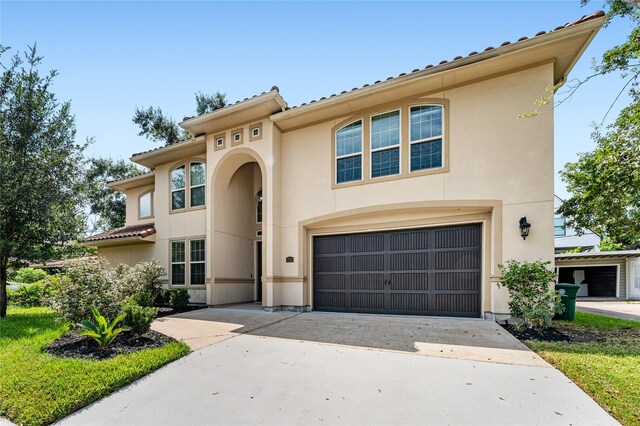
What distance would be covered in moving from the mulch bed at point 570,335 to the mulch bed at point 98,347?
701 cm

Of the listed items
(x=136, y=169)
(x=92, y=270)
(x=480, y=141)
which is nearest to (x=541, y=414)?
(x=480, y=141)

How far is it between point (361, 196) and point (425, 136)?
2.49 metres

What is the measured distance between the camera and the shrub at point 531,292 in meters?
6.12

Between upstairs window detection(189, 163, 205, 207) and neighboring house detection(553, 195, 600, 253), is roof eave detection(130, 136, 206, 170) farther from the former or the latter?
neighboring house detection(553, 195, 600, 253)

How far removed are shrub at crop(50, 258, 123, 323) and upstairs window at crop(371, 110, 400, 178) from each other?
709cm

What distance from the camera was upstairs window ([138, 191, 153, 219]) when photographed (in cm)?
1431

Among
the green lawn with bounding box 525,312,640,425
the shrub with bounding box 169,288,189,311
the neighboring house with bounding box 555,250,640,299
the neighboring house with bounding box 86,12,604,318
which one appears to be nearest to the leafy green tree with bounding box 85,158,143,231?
the neighboring house with bounding box 86,12,604,318

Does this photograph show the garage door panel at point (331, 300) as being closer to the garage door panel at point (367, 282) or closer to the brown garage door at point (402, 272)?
the brown garage door at point (402, 272)

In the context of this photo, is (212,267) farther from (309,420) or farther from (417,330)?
(309,420)

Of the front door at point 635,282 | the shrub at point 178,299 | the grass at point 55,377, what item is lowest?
the front door at point 635,282

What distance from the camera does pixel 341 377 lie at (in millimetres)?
3969

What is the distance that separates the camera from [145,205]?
14500mm

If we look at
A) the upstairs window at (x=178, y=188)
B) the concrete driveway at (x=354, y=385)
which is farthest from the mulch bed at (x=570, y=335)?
the upstairs window at (x=178, y=188)

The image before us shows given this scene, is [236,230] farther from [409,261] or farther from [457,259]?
[457,259]
